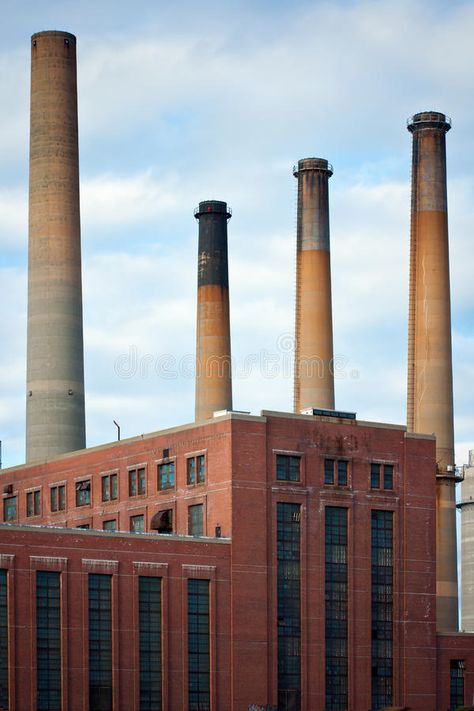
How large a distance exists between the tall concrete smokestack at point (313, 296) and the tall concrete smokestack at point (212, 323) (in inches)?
221

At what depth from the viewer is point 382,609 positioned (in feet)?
323

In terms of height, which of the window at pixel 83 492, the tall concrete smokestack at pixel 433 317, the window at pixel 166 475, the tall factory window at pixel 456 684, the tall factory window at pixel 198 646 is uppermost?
the tall concrete smokestack at pixel 433 317

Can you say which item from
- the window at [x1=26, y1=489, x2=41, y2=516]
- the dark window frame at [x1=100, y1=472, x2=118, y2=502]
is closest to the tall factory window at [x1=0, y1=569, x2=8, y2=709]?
the dark window frame at [x1=100, y1=472, x2=118, y2=502]

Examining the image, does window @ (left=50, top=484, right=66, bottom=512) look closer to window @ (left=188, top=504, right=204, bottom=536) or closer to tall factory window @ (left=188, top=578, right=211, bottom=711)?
window @ (left=188, top=504, right=204, bottom=536)

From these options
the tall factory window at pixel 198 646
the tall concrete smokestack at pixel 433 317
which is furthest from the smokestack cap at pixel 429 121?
the tall factory window at pixel 198 646

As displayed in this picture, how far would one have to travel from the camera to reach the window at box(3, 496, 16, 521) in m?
115

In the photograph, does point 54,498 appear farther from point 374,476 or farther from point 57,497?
point 374,476

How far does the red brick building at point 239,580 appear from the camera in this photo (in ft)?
284

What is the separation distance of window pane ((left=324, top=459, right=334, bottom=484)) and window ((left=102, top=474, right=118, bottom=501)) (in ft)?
47.1

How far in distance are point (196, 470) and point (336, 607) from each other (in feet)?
37.4

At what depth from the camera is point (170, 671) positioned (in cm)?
8962

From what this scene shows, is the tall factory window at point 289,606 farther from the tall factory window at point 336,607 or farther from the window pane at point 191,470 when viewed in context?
the window pane at point 191,470

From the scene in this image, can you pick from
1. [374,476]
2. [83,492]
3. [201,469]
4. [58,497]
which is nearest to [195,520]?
[201,469]

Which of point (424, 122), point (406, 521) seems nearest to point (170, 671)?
point (406, 521)
